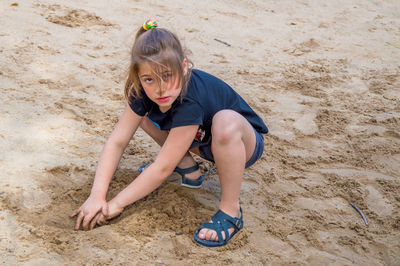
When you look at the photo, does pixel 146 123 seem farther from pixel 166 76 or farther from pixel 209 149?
pixel 166 76

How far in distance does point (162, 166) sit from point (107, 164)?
0.31 m

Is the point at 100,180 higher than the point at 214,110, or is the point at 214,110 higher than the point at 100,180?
the point at 214,110

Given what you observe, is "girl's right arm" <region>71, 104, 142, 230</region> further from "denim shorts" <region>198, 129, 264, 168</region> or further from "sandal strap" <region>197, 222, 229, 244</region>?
"sandal strap" <region>197, 222, 229, 244</region>

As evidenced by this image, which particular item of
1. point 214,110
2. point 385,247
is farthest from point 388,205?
point 214,110

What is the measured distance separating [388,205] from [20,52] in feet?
8.79

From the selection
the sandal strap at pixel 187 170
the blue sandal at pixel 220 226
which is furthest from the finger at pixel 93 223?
the sandal strap at pixel 187 170

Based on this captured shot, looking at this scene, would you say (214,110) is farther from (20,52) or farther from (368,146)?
(20,52)

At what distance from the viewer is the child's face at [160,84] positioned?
5.92 ft

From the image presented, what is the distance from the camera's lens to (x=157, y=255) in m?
1.80

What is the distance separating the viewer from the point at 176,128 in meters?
1.88

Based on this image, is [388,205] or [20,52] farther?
[20,52]

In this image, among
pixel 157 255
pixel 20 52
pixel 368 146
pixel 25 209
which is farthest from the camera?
pixel 20 52

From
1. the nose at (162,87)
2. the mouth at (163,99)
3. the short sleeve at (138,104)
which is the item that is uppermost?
the nose at (162,87)

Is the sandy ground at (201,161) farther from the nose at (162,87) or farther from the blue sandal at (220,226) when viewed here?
the nose at (162,87)
